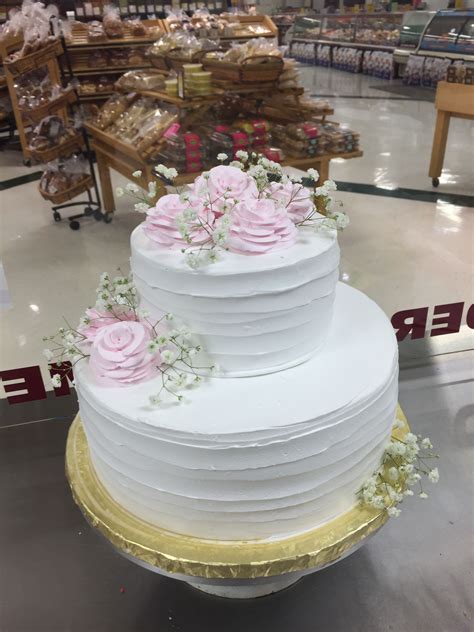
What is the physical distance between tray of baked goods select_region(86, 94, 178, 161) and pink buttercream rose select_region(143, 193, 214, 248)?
2.45 meters

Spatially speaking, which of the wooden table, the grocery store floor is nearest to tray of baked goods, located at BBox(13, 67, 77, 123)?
the grocery store floor

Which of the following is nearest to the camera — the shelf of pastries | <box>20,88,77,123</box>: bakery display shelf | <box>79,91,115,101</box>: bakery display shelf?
<box>20,88,77,123</box>: bakery display shelf

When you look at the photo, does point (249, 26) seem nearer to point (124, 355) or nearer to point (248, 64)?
point (248, 64)

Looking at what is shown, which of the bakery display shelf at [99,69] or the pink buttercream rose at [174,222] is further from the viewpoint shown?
the bakery display shelf at [99,69]

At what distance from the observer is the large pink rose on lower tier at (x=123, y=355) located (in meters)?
1.21

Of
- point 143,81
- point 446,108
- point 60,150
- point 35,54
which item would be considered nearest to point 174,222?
point 60,150

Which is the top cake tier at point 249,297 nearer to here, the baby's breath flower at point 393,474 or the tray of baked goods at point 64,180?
the baby's breath flower at point 393,474

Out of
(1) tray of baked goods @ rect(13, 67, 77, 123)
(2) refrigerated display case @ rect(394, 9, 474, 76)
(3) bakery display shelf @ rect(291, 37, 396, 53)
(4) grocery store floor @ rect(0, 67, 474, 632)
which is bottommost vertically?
(4) grocery store floor @ rect(0, 67, 474, 632)

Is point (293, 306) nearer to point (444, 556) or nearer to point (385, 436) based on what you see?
point (385, 436)

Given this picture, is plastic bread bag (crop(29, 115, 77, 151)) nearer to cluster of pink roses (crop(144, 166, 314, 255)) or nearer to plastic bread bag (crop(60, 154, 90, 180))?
plastic bread bag (crop(60, 154, 90, 180))

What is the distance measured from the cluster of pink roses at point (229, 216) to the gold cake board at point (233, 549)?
0.64 meters

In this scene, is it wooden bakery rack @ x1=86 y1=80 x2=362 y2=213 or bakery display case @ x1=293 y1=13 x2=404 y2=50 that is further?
bakery display case @ x1=293 y1=13 x2=404 y2=50

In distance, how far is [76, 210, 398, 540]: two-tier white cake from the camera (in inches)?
44.6

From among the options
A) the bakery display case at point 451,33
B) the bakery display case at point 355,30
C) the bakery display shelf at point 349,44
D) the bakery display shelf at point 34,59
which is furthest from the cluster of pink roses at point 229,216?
the bakery display shelf at point 349,44
